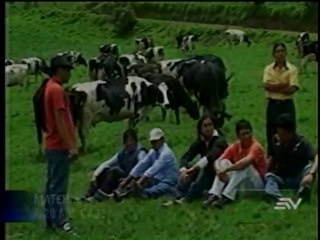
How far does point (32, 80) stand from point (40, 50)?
8.37m

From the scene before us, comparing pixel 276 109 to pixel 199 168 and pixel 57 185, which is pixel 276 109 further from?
pixel 57 185

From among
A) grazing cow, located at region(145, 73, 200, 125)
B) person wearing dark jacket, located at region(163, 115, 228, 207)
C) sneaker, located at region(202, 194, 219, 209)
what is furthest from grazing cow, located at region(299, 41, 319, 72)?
sneaker, located at region(202, 194, 219, 209)

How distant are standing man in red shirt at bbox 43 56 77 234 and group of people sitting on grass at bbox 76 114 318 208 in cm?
163

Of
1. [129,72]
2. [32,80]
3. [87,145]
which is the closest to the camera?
[87,145]

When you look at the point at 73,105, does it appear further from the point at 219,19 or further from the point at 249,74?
the point at 219,19

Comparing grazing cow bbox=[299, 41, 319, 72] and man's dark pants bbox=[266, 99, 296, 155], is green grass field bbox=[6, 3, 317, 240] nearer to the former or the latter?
grazing cow bbox=[299, 41, 319, 72]

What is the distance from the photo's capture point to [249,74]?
Result: 22922 mm

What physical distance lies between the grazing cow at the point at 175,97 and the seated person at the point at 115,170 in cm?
556

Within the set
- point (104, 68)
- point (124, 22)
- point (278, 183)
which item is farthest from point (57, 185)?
point (124, 22)

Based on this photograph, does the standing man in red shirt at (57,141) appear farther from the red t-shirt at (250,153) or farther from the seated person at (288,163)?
the seated person at (288,163)

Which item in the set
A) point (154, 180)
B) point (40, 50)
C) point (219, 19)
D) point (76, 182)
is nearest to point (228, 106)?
point (76, 182)

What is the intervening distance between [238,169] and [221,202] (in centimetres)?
35

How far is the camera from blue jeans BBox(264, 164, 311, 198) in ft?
30.7

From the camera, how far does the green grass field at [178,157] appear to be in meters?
8.31
